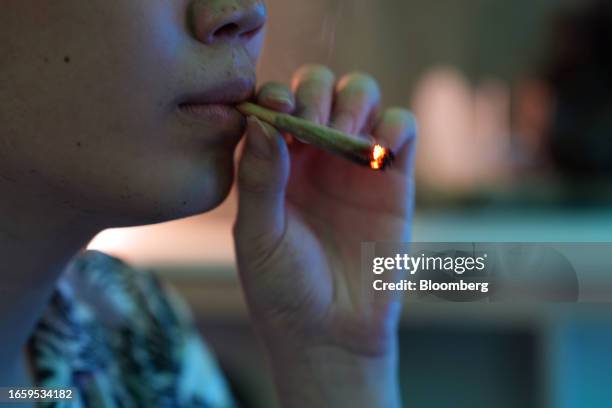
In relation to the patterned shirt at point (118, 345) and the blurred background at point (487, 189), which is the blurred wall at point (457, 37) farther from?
the patterned shirt at point (118, 345)

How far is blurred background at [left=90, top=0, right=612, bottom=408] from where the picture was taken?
3.87 feet

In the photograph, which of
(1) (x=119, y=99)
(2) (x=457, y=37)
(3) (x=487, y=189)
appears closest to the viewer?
(1) (x=119, y=99)

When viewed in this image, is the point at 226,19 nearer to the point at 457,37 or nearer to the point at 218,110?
the point at 218,110

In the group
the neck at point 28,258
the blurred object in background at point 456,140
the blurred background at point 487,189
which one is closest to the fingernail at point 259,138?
the neck at point 28,258

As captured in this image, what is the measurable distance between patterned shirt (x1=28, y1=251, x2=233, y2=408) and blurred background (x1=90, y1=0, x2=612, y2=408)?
0.34 m

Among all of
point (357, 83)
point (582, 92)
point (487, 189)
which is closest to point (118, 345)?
point (357, 83)

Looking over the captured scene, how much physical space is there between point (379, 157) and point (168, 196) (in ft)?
0.37

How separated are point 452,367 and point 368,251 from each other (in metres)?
0.82

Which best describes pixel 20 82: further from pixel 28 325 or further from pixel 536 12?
pixel 536 12

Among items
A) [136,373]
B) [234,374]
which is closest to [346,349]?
[136,373]

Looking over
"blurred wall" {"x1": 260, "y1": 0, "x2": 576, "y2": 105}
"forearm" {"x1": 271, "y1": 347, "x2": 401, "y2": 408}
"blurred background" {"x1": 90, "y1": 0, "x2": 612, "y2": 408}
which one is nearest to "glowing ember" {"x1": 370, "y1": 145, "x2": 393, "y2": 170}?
"forearm" {"x1": 271, "y1": 347, "x2": 401, "y2": 408}

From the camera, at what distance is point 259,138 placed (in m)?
0.43

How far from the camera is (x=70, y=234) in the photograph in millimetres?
444

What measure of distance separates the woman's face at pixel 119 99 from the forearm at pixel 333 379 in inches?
7.0
